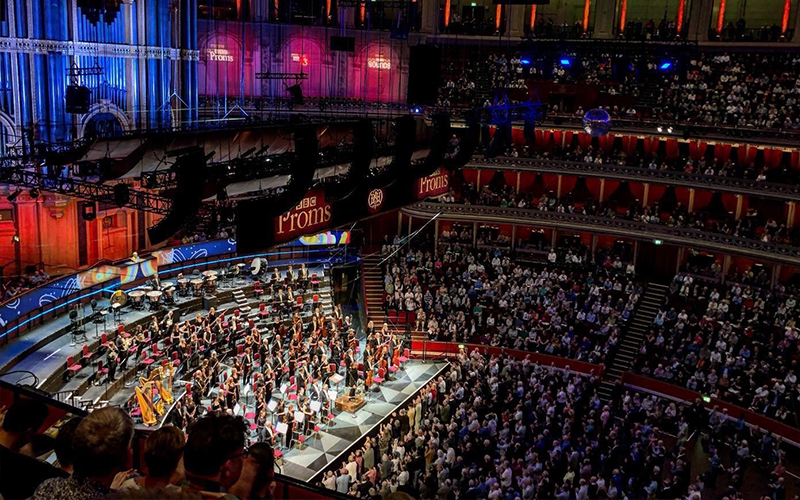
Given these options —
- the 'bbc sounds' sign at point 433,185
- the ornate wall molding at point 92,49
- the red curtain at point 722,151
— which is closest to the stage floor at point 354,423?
the 'bbc sounds' sign at point 433,185

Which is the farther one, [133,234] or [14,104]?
[133,234]

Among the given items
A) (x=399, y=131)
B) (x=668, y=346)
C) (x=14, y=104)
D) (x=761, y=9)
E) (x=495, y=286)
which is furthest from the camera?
(x=761, y=9)

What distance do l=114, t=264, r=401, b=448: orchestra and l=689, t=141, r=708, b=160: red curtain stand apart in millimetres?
17773

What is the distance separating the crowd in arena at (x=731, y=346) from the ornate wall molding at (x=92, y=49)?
74.4ft

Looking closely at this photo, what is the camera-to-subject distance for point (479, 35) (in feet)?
131

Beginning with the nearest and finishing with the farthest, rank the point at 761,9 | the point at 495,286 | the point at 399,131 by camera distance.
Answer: the point at 399,131
the point at 495,286
the point at 761,9

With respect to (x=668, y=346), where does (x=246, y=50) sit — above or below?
above

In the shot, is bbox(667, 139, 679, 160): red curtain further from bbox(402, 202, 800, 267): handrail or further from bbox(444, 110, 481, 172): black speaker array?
→ bbox(444, 110, 481, 172): black speaker array

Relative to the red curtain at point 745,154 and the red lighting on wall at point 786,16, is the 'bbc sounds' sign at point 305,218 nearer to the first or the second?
the red curtain at point 745,154

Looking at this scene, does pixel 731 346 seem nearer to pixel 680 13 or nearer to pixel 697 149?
pixel 697 149

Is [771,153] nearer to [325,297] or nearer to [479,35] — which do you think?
[479,35]

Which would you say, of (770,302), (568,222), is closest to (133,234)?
(568,222)

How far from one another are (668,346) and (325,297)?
14.1m

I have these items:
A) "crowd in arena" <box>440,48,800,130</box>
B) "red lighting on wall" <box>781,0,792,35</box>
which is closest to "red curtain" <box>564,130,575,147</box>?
"crowd in arena" <box>440,48,800,130</box>
